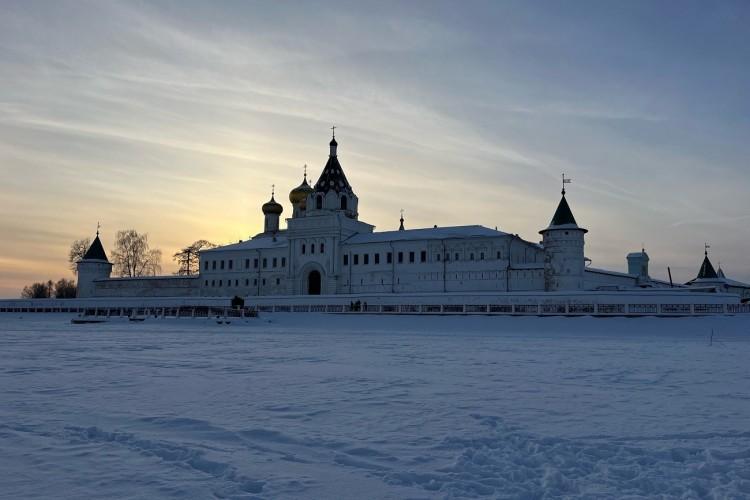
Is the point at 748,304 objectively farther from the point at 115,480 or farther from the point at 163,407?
the point at 115,480

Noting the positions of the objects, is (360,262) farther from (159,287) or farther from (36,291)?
(36,291)

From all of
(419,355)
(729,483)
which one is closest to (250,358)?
(419,355)

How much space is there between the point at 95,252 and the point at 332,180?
95.0ft

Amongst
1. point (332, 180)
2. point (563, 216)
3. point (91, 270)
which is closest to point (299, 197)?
point (332, 180)

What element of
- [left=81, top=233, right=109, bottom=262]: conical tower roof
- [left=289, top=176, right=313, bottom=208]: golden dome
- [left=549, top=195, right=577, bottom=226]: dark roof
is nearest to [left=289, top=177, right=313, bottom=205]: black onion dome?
[left=289, top=176, right=313, bottom=208]: golden dome

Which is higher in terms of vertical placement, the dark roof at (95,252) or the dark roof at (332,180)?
the dark roof at (332,180)

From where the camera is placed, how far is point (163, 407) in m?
8.38

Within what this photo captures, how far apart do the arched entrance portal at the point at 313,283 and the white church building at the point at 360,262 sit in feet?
0.29

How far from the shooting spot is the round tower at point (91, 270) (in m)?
68.3

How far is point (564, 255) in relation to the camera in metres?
43.9

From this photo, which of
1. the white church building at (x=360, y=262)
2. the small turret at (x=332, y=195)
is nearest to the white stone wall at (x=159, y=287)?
the white church building at (x=360, y=262)

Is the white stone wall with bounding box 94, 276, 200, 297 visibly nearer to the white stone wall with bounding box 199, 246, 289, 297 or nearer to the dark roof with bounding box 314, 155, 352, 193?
→ the white stone wall with bounding box 199, 246, 289, 297

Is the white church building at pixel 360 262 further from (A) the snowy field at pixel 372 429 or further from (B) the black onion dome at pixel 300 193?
(A) the snowy field at pixel 372 429

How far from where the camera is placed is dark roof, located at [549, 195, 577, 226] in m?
44.4
